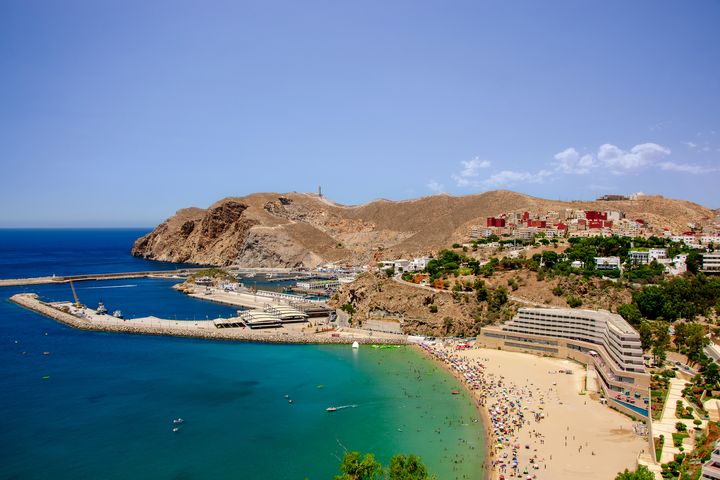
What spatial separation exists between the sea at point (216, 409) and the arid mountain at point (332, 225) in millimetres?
67284

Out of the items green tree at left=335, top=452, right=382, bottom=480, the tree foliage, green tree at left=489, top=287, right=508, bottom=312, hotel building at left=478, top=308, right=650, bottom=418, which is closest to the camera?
the tree foliage

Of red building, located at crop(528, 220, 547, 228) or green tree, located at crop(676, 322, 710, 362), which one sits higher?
red building, located at crop(528, 220, 547, 228)

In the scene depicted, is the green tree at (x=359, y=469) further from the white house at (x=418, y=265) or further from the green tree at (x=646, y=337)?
the white house at (x=418, y=265)

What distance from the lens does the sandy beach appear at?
25.8m

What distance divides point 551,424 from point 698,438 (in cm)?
745

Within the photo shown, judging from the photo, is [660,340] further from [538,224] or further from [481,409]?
[538,224]

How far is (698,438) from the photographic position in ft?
87.0

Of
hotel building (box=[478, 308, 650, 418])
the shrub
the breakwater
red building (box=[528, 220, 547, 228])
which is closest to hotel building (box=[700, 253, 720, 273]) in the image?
the shrub

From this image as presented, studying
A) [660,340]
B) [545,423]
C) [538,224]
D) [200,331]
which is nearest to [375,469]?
[545,423]

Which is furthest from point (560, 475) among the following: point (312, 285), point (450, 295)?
point (312, 285)

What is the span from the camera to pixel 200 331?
56688mm

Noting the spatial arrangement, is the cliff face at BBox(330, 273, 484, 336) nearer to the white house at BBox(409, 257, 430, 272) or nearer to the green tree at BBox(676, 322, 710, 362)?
the white house at BBox(409, 257, 430, 272)

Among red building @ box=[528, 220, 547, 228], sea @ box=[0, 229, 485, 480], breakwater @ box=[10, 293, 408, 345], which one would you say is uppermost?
red building @ box=[528, 220, 547, 228]

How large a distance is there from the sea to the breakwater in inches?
64.5
